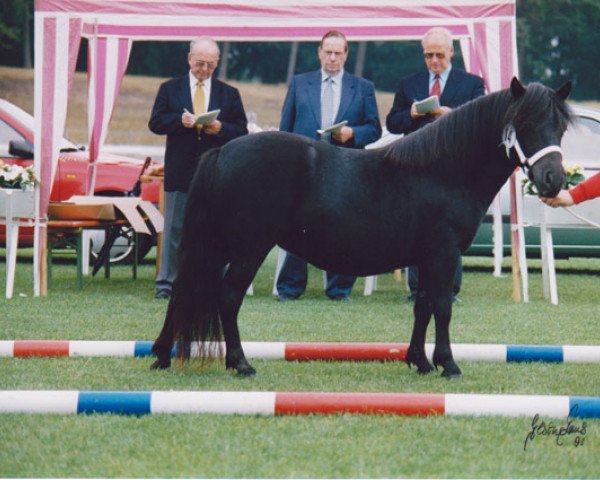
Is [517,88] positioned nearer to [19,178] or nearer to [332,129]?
[332,129]

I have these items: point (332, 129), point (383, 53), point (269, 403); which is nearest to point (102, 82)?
point (332, 129)

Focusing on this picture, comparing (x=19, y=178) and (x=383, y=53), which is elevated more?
(x=383, y=53)

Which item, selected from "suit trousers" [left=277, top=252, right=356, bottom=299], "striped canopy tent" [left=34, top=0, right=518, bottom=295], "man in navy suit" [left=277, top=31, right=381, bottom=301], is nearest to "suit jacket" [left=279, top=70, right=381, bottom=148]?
"man in navy suit" [left=277, top=31, right=381, bottom=301]

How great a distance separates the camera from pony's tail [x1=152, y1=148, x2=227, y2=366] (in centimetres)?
624

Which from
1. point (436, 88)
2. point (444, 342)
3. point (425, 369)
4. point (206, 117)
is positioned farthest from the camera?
point (436, 88)

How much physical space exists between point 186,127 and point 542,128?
4.58m

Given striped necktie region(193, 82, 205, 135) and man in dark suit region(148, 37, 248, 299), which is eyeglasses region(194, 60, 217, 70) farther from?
striped necktie region(193, 82, 205, 135)

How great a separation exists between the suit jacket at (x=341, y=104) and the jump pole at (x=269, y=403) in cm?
550

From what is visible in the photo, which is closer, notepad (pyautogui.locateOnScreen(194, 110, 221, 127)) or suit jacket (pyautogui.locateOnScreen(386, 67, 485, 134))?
notepad (pyautogui.locateOnScreen(194, 110, 221, 127))

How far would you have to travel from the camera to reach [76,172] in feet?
44.6

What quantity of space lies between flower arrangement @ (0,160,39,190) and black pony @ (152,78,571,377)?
4401 millimetres

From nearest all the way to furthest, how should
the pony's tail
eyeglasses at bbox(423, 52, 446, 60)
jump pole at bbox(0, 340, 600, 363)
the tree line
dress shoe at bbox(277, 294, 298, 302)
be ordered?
1. the pony's tail
2. jump pole at bbox(0, 340, 600, 363)
3. eyeglasses at bbox(423, 52, 446, 60)
4. dress shoe at bbox(277, 294, 298, 302)
5. the tree line

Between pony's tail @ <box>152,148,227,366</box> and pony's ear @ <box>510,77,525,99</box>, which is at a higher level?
pony's ear @ <box>510,77,525,99</box>

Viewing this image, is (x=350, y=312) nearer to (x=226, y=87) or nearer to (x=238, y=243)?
(x=226, y=87)
